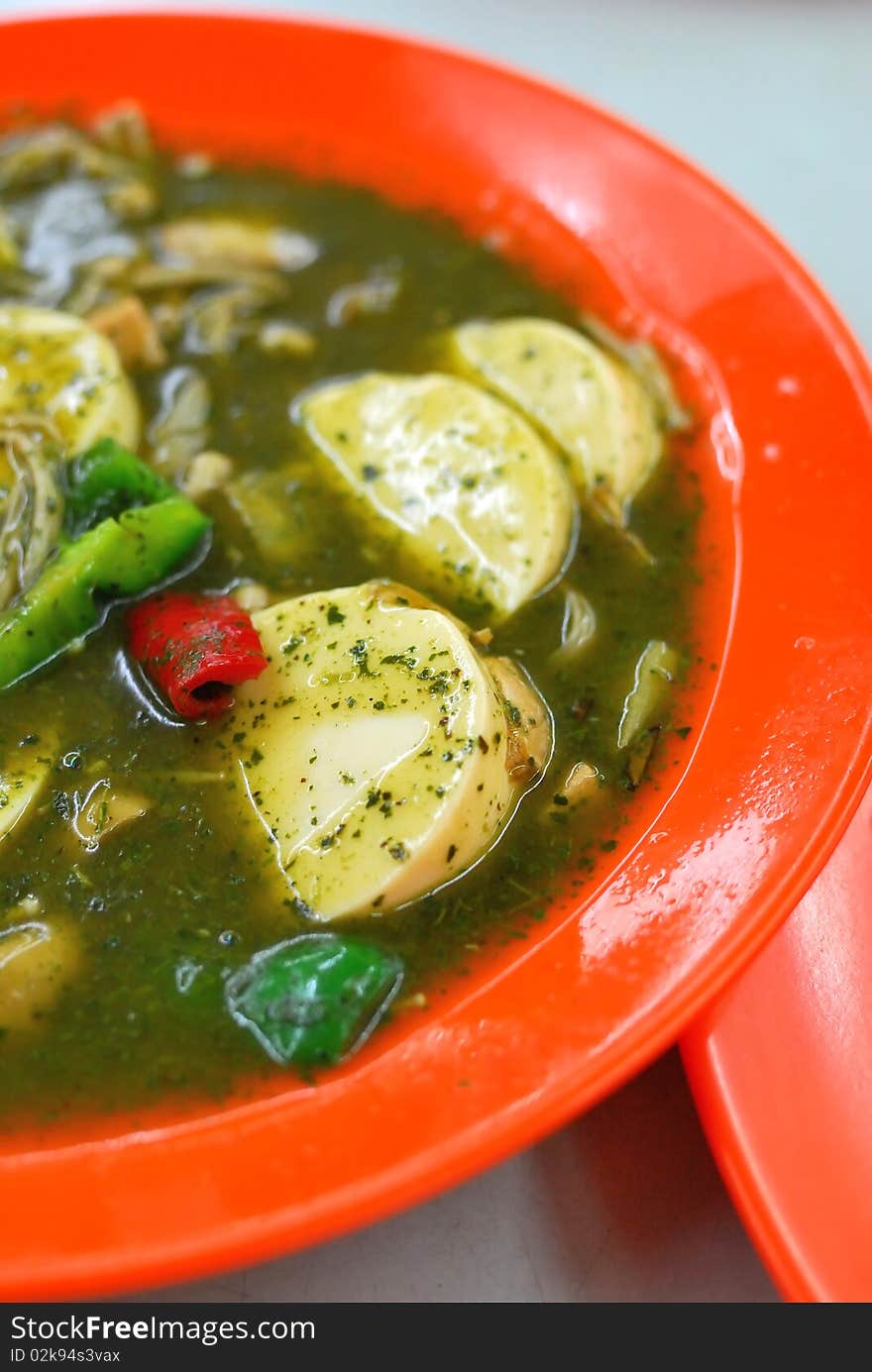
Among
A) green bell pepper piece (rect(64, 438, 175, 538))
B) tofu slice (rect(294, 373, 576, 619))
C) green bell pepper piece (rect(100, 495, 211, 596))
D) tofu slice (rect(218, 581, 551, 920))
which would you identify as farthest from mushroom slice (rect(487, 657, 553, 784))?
green bell pepper piece (rect(64, 438, 175, 538))

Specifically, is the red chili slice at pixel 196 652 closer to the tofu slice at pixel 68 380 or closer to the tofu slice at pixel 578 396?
the tofu slice at pixel 68 380

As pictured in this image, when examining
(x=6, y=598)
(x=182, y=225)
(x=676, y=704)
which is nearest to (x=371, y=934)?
(x=676, y=704)

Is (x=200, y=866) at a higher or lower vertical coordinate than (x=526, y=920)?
lower

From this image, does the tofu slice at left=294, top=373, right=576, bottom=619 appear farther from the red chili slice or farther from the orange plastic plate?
the orange plastic plate

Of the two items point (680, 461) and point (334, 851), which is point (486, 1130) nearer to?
point (334, 851)

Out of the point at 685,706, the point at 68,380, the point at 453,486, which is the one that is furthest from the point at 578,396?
the point at 68,380

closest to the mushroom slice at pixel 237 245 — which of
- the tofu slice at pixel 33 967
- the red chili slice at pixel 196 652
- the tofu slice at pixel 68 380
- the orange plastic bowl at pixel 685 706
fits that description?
the orange plastic bowl at pixel 685 706
